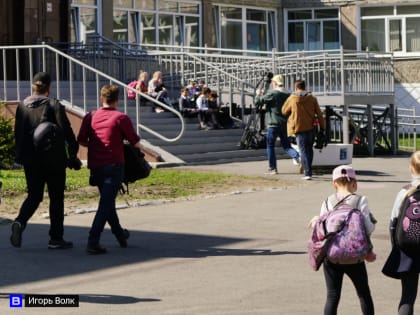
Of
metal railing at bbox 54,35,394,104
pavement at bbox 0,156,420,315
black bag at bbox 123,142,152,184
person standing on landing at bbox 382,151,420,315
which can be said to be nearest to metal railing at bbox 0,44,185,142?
metal railing at bbox 54,35,394,104

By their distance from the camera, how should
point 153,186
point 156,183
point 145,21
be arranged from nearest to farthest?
point 153,186, point 156,183, point 145,21

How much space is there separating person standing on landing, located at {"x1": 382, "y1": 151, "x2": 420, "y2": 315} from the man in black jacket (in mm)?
4669

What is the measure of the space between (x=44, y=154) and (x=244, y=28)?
2950 centimetres

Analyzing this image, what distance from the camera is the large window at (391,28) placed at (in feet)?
131

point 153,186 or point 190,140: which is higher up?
point 190,140

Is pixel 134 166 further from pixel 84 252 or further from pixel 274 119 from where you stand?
pixel 274 119

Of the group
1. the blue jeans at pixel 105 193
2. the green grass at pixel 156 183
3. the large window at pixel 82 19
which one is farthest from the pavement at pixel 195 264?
the large window at pixel 82 19

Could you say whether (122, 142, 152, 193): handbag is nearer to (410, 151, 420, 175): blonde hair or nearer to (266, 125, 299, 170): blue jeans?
(410, 151, 420, 175): blonde hair

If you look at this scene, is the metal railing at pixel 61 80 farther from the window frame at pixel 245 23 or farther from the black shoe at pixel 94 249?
the window frame at pixel 245 23

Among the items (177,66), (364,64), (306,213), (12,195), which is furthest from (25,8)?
(306,213)

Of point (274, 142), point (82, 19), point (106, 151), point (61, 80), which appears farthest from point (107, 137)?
point (82, 19)

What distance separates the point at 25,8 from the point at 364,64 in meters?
8.48

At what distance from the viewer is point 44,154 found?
11.0 m

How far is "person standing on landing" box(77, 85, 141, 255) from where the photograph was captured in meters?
10.9
